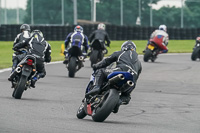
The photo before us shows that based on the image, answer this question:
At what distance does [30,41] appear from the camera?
44.1 feet

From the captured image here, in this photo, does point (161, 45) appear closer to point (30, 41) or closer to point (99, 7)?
point (30, 41)

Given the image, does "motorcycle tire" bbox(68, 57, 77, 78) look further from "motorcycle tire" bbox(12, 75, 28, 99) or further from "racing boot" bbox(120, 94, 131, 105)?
"racing boot" bbox(120, 94, 131, 105)

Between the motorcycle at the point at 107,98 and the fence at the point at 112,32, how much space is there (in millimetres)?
27768

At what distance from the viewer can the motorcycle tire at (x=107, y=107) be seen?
9102 mm

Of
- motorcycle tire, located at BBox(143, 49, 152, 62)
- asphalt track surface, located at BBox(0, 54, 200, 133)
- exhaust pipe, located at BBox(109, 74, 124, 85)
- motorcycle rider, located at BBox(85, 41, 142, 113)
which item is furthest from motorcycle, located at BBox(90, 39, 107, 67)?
exhaust pipe, located at BBox(109, 74, 124, 85)

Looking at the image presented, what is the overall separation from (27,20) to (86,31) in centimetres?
3699

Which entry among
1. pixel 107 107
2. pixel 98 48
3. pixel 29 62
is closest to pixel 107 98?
pixel 107 107

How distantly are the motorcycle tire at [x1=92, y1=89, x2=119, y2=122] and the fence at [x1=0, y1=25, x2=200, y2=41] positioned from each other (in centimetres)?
2820

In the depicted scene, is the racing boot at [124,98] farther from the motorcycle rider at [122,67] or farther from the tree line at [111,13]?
the tree line at [111,13]

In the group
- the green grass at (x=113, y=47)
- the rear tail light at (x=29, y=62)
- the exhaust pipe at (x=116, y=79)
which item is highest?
the rear tail light at (x=29, y=62)

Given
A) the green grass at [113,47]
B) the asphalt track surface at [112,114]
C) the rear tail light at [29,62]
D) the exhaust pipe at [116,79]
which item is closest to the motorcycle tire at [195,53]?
the green grass at [113,47]

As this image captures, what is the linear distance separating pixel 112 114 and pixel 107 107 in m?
1.45

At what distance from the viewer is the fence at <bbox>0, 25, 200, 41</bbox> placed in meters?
37.3

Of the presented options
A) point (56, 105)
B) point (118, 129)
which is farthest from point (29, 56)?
point (118, 129)
